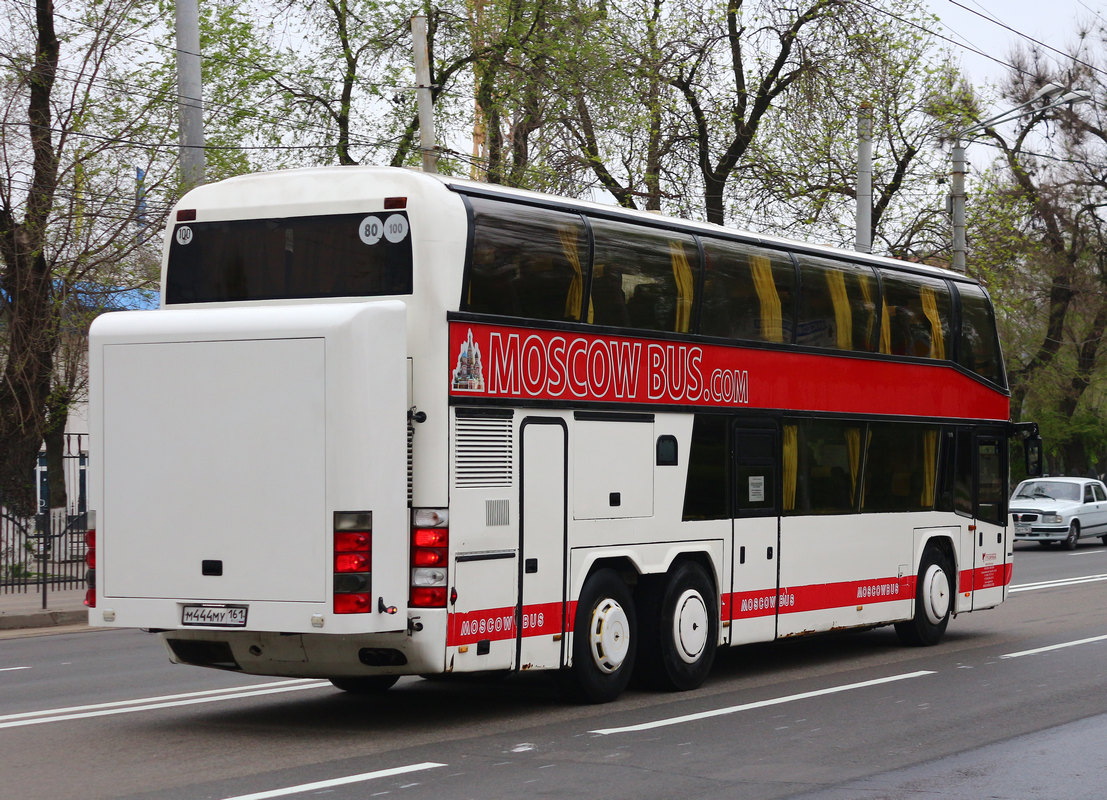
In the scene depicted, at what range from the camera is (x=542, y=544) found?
36.0 feet

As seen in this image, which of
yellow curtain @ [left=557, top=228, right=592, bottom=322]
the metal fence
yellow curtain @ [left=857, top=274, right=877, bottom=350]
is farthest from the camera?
the metal fence

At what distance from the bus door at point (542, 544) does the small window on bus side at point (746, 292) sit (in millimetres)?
2355

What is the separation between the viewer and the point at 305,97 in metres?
33.5

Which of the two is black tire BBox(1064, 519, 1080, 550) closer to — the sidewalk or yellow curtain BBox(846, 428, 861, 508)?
yellow curtain BBox(846, 428, 861, 508)

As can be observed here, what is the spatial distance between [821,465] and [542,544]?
14.6 ft

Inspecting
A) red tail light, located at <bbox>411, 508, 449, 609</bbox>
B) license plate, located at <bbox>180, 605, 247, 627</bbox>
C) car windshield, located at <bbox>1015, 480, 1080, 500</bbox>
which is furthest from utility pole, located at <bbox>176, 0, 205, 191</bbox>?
car windshield, located at <bbox>1015, 480, 1080, 500</bbox>

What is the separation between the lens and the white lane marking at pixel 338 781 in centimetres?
781

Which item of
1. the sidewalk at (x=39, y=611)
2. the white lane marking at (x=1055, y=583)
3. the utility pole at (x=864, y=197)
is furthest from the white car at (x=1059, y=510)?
the sidewalk at (x=39, y=611)

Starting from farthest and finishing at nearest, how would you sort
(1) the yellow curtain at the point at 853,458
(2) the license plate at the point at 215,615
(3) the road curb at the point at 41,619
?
1. (3) the road curb at the point at 41,619
2. (1) the yellow curtain at the point at 853,458
3. (2) the license plate at the point at 215,615

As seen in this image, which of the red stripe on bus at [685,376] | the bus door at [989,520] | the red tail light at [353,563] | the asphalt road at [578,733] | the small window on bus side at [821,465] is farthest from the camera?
the bus door at [989,520]

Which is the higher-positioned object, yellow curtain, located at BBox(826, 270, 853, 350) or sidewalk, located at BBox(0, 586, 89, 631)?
yellow curtain, located at BBox(826, 270, 853, 350)

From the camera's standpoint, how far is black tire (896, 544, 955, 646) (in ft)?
53.2

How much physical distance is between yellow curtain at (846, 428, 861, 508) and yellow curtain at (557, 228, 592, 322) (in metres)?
4.59

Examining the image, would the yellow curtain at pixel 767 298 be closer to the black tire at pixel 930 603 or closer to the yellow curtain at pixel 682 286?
the yellow curtain at pixel 682 286
